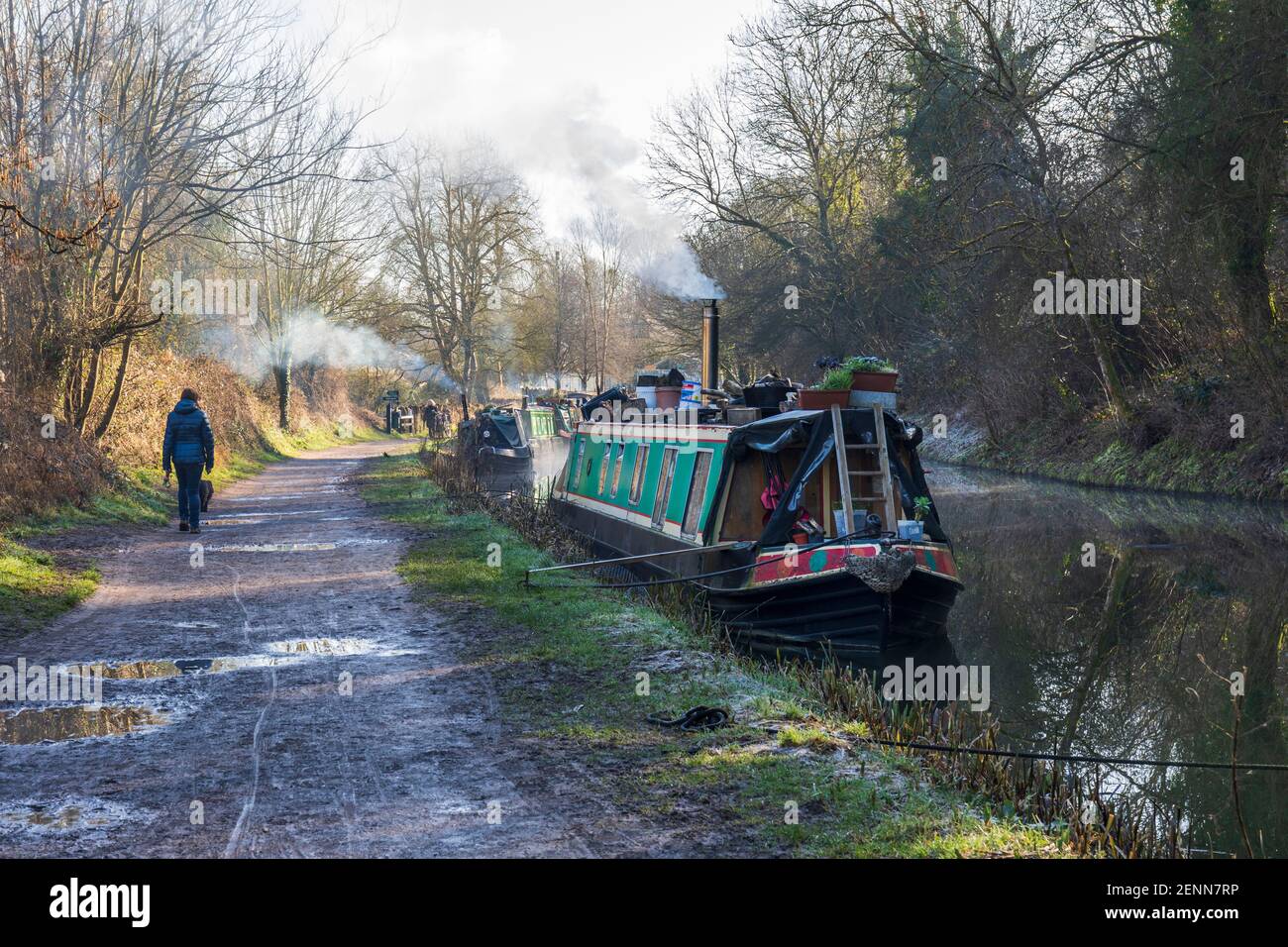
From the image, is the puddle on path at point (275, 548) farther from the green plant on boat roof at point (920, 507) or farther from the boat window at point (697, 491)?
the green plant on boat roof at point (920, 507)

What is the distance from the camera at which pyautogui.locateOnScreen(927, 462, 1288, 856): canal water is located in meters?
6.31

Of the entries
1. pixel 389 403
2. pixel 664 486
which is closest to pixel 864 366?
pixel 664 486

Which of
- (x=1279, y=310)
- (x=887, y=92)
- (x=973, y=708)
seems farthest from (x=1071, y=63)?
(x=973, y=708)

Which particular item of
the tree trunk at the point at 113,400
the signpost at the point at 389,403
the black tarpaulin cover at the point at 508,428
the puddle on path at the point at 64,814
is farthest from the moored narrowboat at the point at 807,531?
the signpost at the point at 389,403

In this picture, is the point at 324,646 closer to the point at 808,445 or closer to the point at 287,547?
the point at 808,445

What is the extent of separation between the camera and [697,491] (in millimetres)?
10844

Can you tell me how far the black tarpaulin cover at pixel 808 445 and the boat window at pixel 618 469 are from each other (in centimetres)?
352

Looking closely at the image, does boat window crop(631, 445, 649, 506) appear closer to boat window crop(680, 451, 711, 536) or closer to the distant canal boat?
boat window crop(680, 451, 711, 536)

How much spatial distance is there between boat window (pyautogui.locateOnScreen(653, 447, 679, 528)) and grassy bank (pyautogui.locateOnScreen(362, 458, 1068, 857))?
2.39 metres

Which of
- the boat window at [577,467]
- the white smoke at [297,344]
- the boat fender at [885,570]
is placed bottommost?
the boat fender at [885,570]

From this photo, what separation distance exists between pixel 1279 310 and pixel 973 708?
1212 centimetres

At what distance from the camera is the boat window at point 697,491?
10.7 metres
